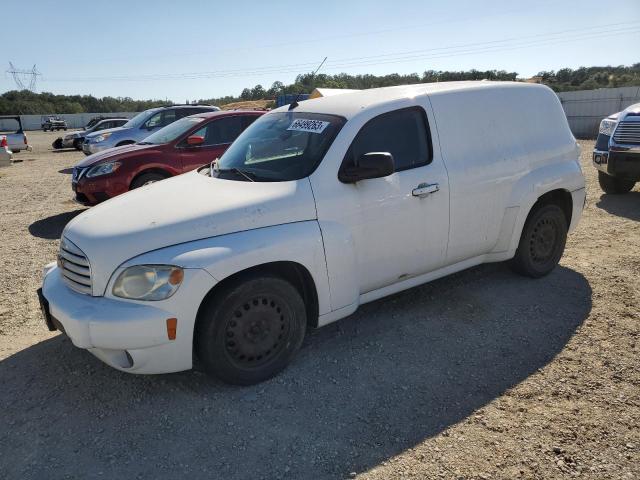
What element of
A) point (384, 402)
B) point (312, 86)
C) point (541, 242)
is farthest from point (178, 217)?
point (312, 86)

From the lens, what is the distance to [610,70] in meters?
66.3

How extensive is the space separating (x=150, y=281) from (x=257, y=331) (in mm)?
790

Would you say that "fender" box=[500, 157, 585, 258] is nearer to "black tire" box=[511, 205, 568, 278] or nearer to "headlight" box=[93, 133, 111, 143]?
"black tire" box=[511, 205, 568, 278]

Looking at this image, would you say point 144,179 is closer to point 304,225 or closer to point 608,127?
point 304,225

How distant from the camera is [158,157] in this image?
7.85 m

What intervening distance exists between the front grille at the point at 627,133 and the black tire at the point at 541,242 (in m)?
3.89

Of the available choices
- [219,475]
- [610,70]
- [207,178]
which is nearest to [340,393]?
[219,475]

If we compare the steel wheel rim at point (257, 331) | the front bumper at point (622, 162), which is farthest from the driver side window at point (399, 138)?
the front bumper at point (622, 162)

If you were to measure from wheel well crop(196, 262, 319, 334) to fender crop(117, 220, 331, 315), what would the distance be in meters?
0.05

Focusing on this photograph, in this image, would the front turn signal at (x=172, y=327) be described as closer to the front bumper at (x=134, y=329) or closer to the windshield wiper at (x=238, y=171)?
the front bumper at (x=134, y=329)

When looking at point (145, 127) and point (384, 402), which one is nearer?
point (384, 402)

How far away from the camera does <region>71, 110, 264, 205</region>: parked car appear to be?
24.9 feet

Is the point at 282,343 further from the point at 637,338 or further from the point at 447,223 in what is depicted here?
the point at 637,338

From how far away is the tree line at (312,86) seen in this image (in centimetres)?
4616
